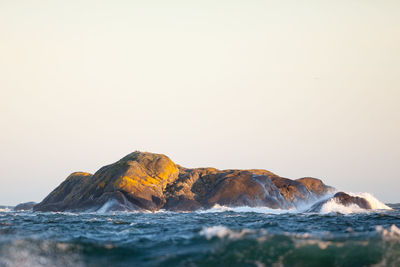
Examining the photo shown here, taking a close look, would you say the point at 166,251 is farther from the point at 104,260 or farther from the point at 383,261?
the point at 383,261

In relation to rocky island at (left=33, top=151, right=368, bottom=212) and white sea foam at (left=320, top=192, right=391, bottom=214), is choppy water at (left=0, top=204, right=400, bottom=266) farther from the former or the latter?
rocky island at (left=33, top=151, right=368, bottom=212)

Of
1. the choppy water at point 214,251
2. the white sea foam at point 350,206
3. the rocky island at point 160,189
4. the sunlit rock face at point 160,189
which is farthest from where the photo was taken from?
the sunlit rock face at point 160,189

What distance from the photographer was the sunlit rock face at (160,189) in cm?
4434

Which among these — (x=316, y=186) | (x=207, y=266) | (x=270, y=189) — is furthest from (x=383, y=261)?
(x=316, y=186)

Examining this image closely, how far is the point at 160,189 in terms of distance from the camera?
4866cm

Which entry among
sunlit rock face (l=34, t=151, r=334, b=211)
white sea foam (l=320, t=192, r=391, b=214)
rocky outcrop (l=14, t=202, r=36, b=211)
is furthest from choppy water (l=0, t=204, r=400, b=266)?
rocky outcrop (l=14, t=202, r=36, b=211)

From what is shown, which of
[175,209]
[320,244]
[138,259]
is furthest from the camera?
[175,209]

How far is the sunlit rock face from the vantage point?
44.3 m

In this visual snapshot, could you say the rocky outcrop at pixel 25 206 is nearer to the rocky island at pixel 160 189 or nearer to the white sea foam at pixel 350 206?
the rocky island at pixel 160 189

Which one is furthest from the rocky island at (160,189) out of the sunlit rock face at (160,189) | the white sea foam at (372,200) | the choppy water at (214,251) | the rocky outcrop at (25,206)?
the choppy water at (214,251)

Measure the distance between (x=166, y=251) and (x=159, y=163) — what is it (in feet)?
137

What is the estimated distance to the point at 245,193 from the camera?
47.8 metres

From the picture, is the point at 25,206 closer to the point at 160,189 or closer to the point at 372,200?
the point at 160,189

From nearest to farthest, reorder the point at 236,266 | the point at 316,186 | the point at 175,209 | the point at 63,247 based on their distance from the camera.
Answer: the point at 236,266 < the point at 63,247 < the point at 175,209 < the point at 316,186
